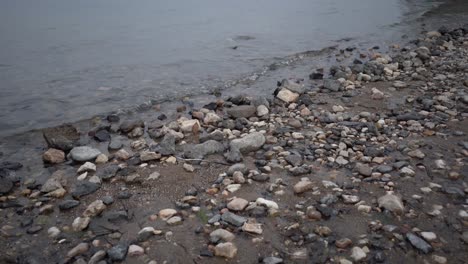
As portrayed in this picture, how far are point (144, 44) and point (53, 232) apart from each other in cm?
1309

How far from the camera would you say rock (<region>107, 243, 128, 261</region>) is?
3717 mm

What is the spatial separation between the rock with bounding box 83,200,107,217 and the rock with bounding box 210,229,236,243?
151 centimetres

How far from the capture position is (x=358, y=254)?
3.63 metres

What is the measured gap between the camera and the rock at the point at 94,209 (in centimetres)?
448

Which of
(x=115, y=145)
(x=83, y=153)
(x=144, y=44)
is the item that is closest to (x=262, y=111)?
(x=115, y=145)

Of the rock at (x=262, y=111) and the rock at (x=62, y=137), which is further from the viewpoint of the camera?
the rock at (x=262, y=111)

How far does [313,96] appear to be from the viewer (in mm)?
8836

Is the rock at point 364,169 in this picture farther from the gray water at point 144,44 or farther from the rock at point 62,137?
the gray water at point 144,44

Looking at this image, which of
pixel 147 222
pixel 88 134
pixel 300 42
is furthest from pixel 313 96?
pixel 300 42

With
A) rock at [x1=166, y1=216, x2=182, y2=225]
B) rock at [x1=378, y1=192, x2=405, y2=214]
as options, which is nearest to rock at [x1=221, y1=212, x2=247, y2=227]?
rock at [x1=166, y1=216, x2=182, y2=225]

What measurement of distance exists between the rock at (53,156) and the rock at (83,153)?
0.18 metres

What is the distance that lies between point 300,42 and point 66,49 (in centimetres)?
1004

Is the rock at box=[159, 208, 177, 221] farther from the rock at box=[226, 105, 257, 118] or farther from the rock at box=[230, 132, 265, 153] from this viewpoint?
the rock at box=[226, 105, 257, 118]

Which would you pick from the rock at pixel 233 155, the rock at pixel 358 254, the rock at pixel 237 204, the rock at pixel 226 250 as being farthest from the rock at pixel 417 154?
the rock at pixel 226 250
